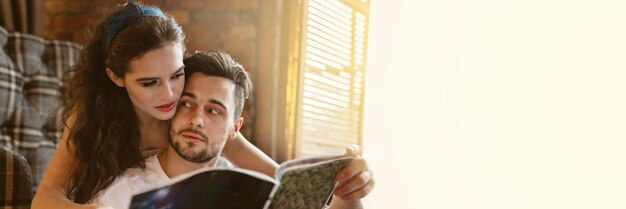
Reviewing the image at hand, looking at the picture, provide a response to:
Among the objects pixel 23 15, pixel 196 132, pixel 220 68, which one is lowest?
pixel 196 132

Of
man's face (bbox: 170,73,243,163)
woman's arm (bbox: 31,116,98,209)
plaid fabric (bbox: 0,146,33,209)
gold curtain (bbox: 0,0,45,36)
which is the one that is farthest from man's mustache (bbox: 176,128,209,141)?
gold curtain (bbox: 0,0,45,36)

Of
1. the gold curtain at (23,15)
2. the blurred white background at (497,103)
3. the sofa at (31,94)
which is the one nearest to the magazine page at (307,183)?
the sofa at (31,94)

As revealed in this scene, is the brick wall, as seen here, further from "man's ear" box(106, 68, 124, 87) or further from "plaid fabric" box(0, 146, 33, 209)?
"man's ear" box(106, 68, 124, 87)

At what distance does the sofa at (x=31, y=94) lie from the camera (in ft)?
6.77

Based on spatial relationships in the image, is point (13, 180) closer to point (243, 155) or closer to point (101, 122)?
point (101, 122)

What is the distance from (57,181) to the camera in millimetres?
1158

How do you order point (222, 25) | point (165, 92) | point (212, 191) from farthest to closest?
point (222, 25) < point (165, 92) < point (212, 191)

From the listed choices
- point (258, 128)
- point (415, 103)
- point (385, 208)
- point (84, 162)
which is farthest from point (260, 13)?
point (84, 162)

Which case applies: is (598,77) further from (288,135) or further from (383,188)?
(288,135)

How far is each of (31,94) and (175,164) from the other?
4.07ft

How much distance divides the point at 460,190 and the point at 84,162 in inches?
75.5

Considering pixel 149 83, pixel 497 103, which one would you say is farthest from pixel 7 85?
pixel 497 103

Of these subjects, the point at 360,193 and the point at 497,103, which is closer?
the point at 360,193

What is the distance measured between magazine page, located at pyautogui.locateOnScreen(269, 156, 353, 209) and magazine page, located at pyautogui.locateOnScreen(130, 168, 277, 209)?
64 millimetres
